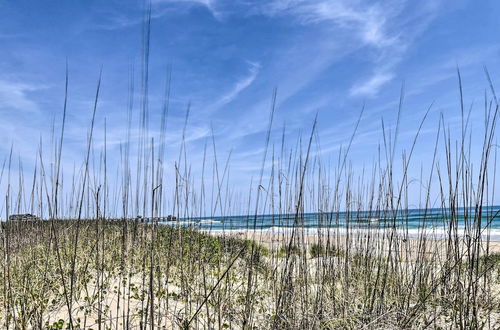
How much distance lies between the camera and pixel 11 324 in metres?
2.38

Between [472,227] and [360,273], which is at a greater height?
[472,227]

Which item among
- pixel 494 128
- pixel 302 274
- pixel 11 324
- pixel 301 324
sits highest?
pixel 494 128

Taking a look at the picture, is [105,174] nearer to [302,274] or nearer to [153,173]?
[153,173]

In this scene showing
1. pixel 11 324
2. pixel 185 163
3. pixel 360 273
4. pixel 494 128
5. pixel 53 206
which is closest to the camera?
pixel 53 206

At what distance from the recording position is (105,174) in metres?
1.94

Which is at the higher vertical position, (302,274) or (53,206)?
(53,206)

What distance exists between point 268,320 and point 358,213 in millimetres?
1019

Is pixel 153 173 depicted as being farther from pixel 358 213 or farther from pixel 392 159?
pixel 358 213

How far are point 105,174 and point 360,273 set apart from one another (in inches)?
74.1

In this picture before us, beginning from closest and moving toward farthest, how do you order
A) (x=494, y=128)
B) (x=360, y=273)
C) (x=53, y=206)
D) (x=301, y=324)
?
(x=53, y=206)
(x=494, y=128)
(x=301, y=324)
(x=360, y=273)

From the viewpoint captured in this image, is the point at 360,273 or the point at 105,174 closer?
the point at 105,174

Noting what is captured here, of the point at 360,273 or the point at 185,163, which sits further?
the point at 360,273

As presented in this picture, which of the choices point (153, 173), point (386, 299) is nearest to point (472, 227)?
point (386, 299)

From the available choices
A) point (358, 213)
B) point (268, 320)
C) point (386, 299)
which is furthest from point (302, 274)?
point (358, 213)
